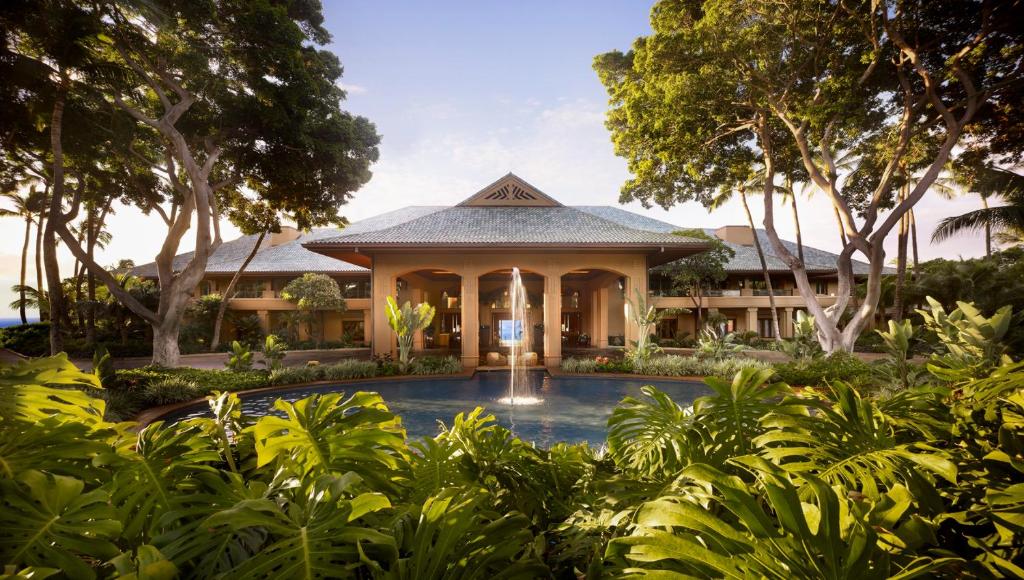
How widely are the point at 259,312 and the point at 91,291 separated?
8234 millimetres

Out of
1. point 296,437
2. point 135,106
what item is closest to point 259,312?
point 135,106

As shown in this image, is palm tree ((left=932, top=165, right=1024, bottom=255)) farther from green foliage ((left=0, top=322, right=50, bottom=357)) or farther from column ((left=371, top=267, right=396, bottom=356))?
green foliage ((left=0, top=322, right=50, bottom=357))

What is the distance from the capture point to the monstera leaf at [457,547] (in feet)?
2.84

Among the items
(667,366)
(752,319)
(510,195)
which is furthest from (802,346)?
(752,319)

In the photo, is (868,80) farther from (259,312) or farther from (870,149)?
(259,312)

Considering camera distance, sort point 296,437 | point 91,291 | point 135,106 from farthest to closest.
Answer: point 91,291 → point 135,106 → point 296,437

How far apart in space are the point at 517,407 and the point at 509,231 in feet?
27.5

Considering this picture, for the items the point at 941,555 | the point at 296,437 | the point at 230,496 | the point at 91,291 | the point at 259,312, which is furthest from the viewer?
the point at 259,312

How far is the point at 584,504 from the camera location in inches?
57.3

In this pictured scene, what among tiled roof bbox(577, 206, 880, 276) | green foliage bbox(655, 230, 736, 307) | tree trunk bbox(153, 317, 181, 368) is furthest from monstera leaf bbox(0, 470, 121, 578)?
tiled roof bbox(577, 206, 880, 276)

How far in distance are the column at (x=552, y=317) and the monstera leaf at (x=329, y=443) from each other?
14.4 m

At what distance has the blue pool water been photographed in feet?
25.8

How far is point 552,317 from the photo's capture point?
1594cm

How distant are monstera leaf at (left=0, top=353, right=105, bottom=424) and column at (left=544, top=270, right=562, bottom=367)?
47.8ft
